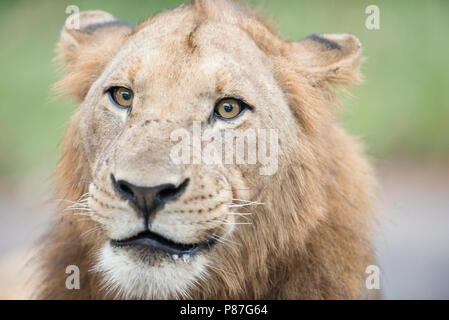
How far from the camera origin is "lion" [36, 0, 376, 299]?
9.41 ft

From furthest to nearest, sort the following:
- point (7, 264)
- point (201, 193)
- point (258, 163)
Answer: point (7, 264) → point (258, 163) → point (201, 193)

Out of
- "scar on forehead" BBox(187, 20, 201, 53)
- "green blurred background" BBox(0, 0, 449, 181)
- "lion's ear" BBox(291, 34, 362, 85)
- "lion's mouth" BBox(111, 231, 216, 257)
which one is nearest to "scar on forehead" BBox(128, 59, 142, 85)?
"scar on forehead" BBox(187, 20, 201, 53)

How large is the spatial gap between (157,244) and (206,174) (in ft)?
1.30

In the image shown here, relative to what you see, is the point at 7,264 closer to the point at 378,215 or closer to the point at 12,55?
the point at 378,215

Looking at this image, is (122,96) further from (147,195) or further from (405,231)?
(405,231)

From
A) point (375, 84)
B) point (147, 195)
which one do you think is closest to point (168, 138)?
point (147, 195)

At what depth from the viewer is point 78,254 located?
3.66 metres

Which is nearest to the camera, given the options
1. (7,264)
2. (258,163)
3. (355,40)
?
(258,163)

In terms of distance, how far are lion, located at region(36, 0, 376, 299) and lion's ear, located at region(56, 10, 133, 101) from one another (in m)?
0.01

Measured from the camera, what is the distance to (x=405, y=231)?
7348 millimetres
